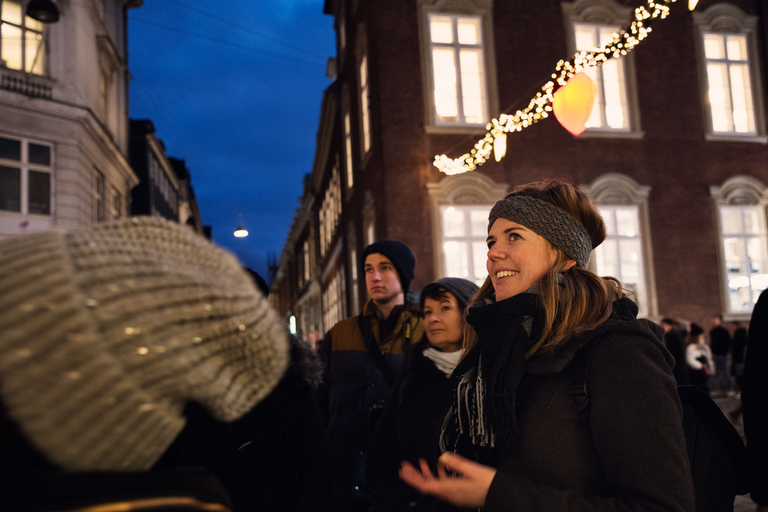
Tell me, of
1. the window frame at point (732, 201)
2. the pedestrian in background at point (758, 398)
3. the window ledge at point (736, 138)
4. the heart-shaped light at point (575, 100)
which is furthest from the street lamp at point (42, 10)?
the window frame at point (732, 201)

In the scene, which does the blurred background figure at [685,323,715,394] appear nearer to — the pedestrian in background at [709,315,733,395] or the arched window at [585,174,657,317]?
the pedestrian in background at [709,315,733,395]

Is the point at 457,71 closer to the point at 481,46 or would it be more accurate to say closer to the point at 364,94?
the point at 481,46

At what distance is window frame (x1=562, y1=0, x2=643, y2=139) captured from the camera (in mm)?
13945

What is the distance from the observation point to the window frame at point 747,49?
1471 centimetres

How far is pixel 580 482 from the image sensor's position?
64.4 inches

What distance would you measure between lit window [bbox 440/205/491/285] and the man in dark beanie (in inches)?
342

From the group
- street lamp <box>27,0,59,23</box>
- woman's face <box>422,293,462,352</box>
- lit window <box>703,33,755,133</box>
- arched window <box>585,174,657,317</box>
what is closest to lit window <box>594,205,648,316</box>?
arched window <box>585,174,657,317</box>

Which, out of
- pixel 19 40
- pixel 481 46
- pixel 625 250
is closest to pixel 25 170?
pixel 19 40

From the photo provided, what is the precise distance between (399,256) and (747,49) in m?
15.0

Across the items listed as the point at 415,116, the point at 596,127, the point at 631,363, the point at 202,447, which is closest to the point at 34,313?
the point at 202,447

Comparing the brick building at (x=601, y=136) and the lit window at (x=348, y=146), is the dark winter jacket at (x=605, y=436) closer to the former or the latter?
the brick building at (x=601, y=136)

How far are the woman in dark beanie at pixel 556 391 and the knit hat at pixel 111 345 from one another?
110 centimetres

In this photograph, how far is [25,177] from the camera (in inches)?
651

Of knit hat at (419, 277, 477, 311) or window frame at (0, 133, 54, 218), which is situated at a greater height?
window frame at (0, 133, 54, 218)
